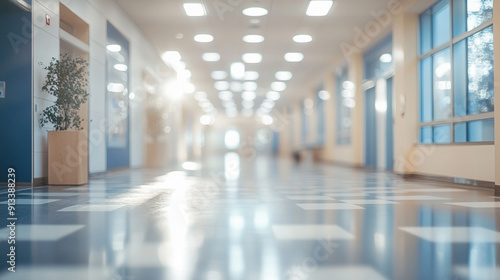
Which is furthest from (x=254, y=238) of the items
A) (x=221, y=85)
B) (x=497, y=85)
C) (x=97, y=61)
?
(x=221, y=85)

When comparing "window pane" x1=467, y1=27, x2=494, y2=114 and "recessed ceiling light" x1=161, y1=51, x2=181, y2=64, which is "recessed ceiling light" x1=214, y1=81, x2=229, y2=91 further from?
"window pane" x1=467, y1=27, x2=494, y2=114

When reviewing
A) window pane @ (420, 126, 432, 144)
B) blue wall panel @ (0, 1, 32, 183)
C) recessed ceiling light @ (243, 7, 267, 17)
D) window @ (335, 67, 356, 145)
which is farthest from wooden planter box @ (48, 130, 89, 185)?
window @ (335, 67, 356, 145)

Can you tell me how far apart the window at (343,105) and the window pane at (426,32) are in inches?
216

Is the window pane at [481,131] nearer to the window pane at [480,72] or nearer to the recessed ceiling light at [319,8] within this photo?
the window pane at [480,72]

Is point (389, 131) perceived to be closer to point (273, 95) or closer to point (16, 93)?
point (16, 93)

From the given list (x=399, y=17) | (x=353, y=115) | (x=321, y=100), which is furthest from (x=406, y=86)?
(x=321, y=100)

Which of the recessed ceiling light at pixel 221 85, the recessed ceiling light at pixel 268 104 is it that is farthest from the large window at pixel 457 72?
the recessed ceiling light at pixel 268 104

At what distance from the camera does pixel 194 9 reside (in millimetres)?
10734

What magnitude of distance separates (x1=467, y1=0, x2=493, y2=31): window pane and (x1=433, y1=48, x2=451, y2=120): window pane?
1.00 m

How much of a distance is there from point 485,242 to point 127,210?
136 inches

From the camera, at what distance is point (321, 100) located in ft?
78.6

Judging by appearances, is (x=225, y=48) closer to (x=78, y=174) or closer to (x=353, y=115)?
(x=353, y=115)

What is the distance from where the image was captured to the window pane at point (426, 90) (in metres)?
10.1

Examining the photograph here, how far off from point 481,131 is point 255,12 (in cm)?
583
